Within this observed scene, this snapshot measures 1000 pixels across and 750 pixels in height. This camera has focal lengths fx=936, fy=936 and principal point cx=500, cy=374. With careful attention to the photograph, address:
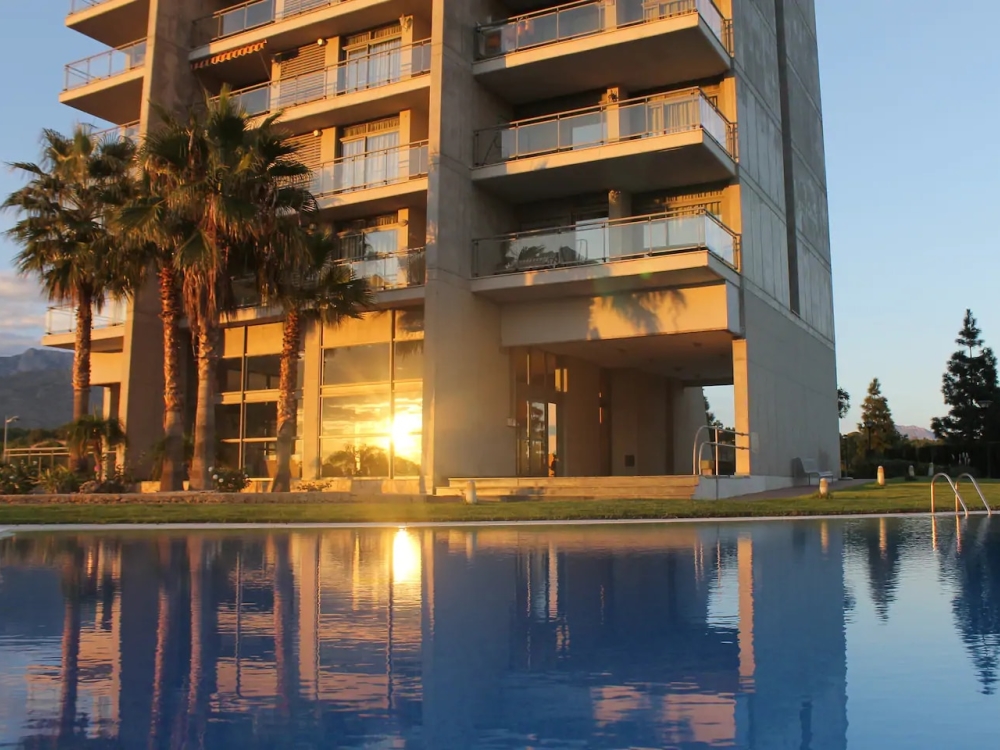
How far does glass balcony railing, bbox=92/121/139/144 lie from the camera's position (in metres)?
30.6

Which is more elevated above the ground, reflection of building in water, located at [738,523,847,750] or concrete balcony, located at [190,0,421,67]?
concrete balcony, located at [190,0,421,67]

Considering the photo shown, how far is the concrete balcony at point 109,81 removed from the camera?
3167 cm

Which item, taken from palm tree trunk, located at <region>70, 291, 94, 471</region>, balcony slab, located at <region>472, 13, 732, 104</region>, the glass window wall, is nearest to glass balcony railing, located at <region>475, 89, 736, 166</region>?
balcony slab, located at <region>472, 13, 732, 104</region>

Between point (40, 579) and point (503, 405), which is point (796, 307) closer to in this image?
point (503, 405)

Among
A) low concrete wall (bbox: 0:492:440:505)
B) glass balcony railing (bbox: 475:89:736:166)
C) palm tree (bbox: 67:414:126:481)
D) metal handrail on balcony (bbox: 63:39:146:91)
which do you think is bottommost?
low concrete wall (bbox: 0:492:440:505)

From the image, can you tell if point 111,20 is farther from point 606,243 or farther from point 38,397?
point 38,397

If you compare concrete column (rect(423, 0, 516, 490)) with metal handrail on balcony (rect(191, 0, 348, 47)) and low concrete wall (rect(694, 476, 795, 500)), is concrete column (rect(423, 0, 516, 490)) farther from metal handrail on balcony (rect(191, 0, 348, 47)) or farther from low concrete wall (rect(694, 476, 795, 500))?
low concrete wall (rect(694, 476, 795, 500))

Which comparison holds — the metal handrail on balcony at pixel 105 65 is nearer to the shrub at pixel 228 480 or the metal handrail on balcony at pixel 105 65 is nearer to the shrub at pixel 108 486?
the shrub at pixel 108 486

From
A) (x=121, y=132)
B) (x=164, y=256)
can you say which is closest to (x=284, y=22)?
(x=121, y=132)

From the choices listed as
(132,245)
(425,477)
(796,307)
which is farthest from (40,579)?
(796,307)

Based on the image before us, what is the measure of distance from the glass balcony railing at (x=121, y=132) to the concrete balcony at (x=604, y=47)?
42.3 feet

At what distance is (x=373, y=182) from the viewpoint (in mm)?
26906

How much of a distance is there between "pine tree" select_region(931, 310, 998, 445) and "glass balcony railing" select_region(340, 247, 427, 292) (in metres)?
48.8

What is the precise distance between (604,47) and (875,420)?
197 feet
